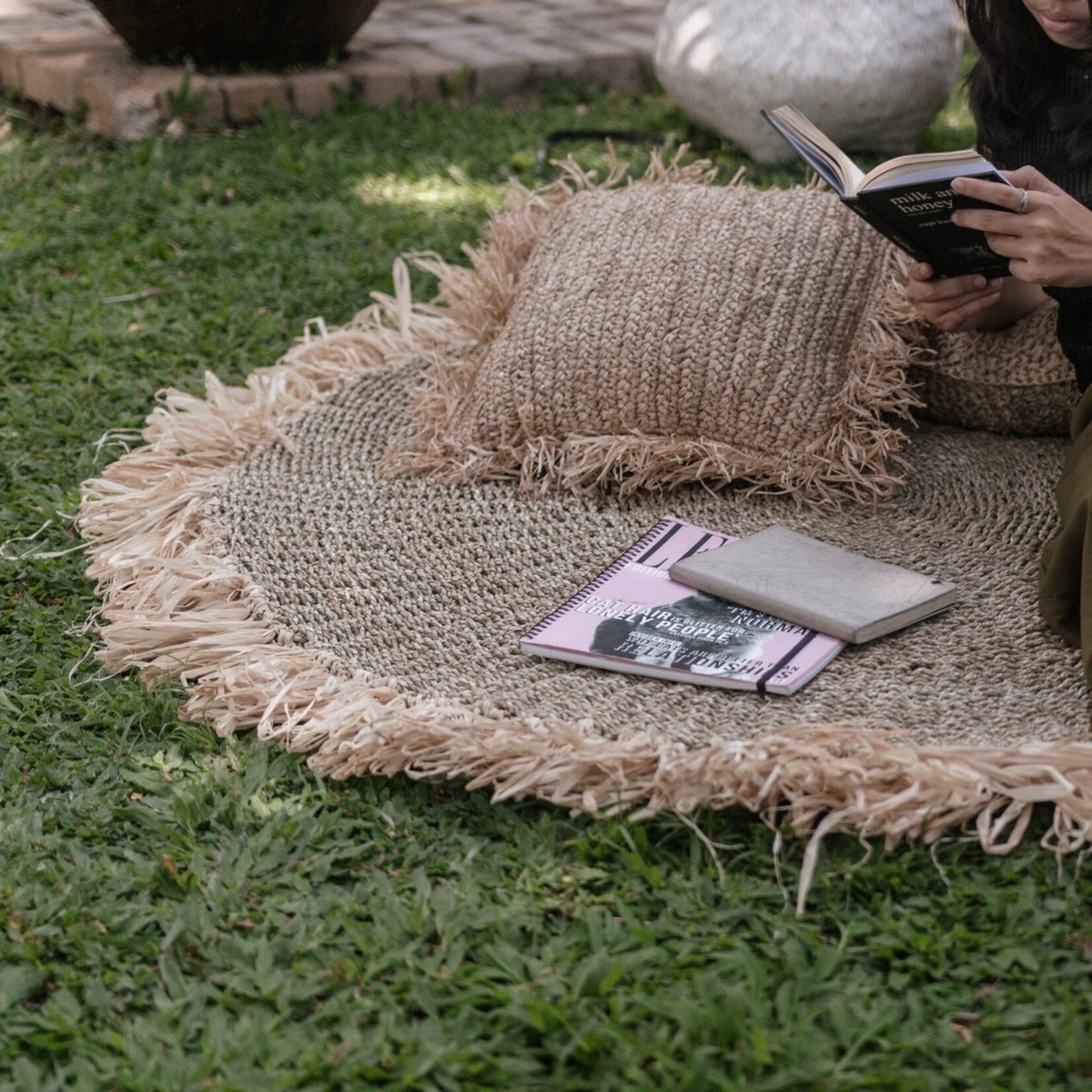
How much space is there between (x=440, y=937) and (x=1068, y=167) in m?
1.53

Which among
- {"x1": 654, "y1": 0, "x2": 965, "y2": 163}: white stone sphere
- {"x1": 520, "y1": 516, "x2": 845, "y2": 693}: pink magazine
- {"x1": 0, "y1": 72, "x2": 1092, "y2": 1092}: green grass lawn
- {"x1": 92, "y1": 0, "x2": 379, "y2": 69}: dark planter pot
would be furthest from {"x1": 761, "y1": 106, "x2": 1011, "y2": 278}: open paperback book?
{"x1": 92, "y1": 0, "x2": 379, "y2": 69}: dark planter pot

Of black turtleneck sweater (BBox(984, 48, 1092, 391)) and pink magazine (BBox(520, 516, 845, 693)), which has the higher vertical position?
black turtleneck sweater (BBox(984, 48, 1092, 391))

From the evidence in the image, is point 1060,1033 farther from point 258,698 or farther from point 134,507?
point 134,507

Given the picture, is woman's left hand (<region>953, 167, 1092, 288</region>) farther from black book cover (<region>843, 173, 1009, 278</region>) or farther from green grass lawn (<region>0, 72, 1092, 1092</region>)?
green grass lawn (<region>0, 72, 1092, 1092</region>)

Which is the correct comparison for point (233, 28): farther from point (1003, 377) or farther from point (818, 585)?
point (818, 585)

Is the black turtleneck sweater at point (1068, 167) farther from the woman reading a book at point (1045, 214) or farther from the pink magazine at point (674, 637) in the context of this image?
the pink magazine at point (674, 637)

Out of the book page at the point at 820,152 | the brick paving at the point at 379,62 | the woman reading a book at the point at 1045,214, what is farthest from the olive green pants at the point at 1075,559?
the brick paving at the point at 379,62

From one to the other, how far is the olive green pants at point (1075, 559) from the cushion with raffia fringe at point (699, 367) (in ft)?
1.14

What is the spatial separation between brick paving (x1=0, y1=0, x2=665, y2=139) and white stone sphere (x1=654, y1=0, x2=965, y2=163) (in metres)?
0.79

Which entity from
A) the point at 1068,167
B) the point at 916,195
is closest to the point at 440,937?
the point at 916,195

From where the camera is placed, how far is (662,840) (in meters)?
1.53

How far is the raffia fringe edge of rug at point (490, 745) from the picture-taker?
150cm

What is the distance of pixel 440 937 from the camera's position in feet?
4.65

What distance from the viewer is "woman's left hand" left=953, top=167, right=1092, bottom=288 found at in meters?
1.77
